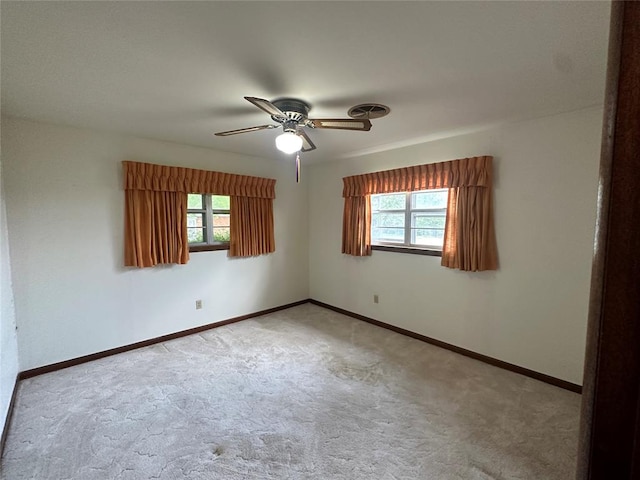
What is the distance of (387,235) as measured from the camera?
3975 mm

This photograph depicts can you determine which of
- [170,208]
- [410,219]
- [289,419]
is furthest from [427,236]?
[170,208]

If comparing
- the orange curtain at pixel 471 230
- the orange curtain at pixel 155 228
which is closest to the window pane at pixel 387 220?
the orange curtain at pixel 471 230

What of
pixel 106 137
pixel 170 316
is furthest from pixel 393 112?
pixel 170 316

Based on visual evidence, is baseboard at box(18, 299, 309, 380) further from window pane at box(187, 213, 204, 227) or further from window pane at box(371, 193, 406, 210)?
window pane at box(371, 193, 406, 210)

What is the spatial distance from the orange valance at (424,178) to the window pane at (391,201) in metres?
0.19

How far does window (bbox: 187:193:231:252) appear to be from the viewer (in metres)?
3.77

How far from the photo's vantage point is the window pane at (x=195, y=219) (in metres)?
3.77

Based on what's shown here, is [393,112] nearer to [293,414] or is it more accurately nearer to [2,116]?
[293,414]

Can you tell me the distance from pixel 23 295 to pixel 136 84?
2219 mm

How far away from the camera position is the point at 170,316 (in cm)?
357

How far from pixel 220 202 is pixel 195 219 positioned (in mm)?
389

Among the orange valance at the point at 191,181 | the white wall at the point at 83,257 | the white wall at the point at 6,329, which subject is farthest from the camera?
the orange valance at the point at 191,181

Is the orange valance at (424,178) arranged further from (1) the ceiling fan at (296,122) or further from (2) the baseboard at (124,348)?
(2) the baseboard at (124,348)

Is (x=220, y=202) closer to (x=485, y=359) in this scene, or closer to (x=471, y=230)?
(x=471, y=230)
